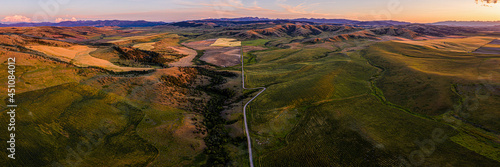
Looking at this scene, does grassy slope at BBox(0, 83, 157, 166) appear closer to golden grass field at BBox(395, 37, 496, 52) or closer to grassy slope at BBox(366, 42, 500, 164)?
grassy slope at BBox(366, 42, 500, 164)

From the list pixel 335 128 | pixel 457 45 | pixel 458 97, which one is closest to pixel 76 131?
pixel 335 128

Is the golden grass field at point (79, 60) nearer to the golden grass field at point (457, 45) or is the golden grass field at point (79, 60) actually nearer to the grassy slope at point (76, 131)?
the grassy slope at point (76, 131)

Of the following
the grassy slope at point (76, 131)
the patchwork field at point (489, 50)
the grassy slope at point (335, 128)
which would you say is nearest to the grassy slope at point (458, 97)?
the grassy slope at point (335, 128)

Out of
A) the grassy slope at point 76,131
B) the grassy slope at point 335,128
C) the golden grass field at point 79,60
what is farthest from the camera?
the golden grass field at point 79,60

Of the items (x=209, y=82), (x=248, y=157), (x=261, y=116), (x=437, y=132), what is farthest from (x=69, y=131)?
(x=437, y=132)

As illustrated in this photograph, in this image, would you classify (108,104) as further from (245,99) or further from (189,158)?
(245,99)
